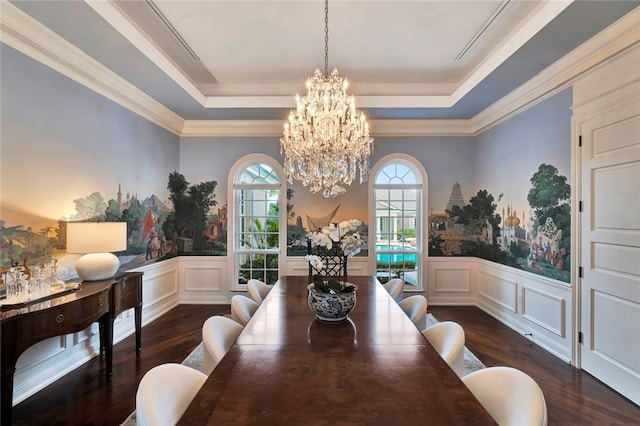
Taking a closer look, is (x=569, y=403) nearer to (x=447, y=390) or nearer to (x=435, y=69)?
(x=447, y=390)

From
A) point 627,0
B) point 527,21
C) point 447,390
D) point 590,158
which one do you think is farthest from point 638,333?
point 527,21

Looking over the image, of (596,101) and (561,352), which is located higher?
(596,101)

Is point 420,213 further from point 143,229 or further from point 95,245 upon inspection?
point 95,245

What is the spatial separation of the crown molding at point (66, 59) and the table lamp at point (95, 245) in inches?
57.9

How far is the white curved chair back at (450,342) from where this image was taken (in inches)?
60.2

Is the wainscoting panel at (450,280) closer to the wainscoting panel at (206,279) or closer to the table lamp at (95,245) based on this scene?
the wainscoting panel at (206,279)

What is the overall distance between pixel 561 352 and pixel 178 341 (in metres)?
4.20

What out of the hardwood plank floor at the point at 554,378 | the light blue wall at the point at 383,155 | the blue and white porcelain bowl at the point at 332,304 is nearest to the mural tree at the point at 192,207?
the light blue wall at the point at 383,155

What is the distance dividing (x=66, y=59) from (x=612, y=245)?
16.8 feet

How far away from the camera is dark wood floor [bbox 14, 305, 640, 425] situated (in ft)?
6.97

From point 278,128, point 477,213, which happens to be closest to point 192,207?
point 278,128

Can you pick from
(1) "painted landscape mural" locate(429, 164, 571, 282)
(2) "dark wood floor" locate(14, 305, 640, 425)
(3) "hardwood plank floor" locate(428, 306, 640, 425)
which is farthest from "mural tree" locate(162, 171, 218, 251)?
(3) "hardwood plank floor" locate(428, 306, 640, 425)

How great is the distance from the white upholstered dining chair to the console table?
102 inches

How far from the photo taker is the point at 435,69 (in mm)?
3631
